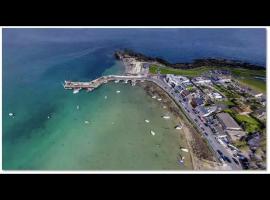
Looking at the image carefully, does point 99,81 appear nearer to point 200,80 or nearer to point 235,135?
point 200,80

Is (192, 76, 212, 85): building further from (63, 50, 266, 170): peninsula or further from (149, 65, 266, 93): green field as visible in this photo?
(149, 65, 266, 93): green field

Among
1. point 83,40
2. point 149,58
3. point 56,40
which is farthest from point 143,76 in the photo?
point 56,40

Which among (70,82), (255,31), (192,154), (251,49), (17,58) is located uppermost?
(255,31)

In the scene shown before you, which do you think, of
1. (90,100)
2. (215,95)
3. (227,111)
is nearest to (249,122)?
(227,111)

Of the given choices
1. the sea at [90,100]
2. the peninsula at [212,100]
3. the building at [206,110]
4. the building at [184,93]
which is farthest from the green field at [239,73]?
the building at [206,110]

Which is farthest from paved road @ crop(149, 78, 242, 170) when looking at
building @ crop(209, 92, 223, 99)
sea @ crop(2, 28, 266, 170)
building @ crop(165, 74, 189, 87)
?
building @ crop(209, 92, 223, 99)

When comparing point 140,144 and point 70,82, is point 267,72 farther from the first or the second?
point 70,82
